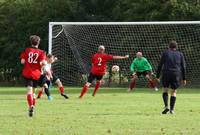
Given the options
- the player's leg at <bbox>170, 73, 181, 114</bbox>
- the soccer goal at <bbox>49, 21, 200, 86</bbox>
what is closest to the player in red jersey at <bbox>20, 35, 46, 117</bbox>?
the player's leg at <bbox>170, 73, 181, 114</bbox>

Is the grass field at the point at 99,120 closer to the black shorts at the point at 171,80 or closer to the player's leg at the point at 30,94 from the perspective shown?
the player's leg at the point at 30,94

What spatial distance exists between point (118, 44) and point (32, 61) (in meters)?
22.0

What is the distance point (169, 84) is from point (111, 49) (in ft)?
70.4

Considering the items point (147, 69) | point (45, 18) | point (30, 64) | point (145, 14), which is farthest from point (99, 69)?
point (45, 18)

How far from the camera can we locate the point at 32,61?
611 inches

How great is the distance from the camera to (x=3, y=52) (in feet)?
155

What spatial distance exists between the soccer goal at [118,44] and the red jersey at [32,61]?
738 inches

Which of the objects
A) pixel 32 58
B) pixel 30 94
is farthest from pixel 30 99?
pixel 32 58

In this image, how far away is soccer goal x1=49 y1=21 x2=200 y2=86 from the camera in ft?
116

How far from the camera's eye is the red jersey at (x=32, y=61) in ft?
50.9

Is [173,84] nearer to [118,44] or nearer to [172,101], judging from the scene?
[172,101]

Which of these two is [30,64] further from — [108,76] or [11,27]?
[11,27]

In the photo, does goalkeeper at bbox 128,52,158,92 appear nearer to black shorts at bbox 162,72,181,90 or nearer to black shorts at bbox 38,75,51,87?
black shorts at bbox 38,75,51,87

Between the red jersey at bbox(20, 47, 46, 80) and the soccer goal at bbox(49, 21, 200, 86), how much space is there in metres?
18.7
